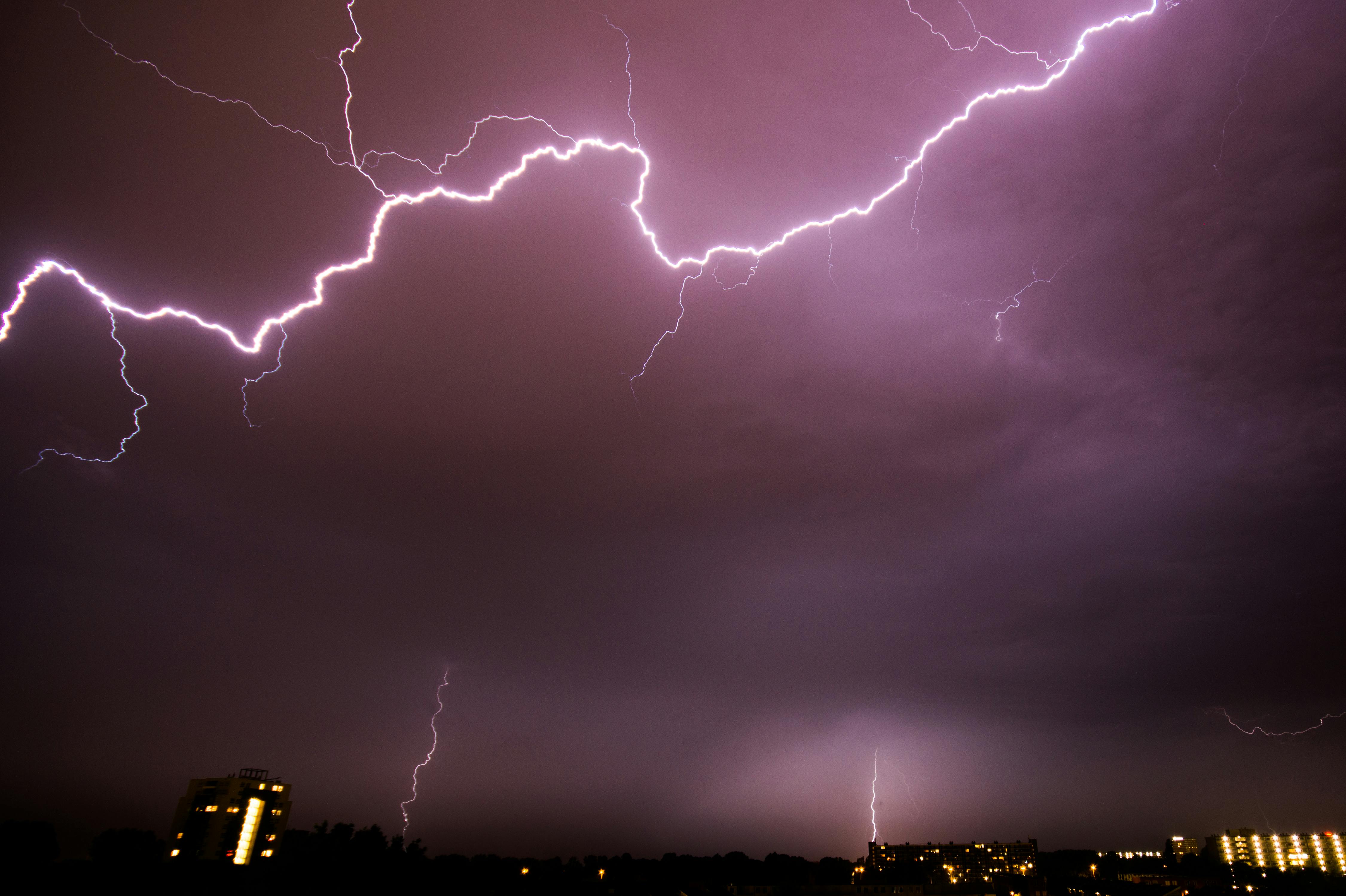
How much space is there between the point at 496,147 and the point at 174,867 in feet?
85.3

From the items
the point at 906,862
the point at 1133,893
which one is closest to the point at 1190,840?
the point at 906,862

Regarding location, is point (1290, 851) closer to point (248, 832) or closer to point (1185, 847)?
point (1185, 847)

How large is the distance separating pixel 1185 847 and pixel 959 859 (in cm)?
3573

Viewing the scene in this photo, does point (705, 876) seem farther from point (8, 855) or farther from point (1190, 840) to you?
point (1190, 840)

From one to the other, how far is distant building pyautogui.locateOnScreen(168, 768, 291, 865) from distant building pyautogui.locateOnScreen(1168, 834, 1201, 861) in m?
100.0

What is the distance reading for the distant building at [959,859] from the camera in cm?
6500

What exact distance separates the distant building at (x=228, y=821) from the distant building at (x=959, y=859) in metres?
53.8

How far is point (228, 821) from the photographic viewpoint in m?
29.5

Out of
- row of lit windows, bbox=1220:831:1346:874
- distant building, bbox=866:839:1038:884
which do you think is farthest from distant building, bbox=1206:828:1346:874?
distant building, bbox=866:839:1038:884

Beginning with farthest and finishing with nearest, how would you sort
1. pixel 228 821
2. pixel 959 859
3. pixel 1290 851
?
pixel 959 859 < pixel 1290 851 < pixel 228 821

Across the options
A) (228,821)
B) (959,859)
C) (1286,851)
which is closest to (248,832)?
(228,821)

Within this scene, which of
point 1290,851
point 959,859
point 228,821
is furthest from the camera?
point 959,859

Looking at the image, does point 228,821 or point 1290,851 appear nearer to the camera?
point 228,821

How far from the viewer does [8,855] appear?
1859cm
